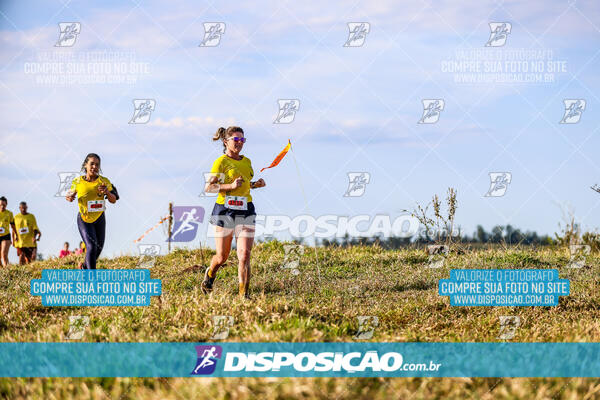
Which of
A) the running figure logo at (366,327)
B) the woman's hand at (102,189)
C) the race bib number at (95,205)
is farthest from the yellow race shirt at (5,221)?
the running figure logo at (366,327)

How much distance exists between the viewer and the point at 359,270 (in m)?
12.0

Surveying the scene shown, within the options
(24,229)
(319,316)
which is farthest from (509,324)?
(24,229)

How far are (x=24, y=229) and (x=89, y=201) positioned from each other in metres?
9.40

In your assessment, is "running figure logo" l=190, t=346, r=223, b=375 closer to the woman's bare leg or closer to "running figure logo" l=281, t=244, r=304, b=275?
the woman's bare leg

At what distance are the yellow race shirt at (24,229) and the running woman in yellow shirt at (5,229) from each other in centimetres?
16

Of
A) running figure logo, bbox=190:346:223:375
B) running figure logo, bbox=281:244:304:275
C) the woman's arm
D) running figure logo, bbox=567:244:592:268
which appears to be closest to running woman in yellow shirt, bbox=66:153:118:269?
the woman's arm

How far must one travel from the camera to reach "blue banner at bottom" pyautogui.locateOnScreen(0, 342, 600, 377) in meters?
4.82

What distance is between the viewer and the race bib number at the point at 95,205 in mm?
9828

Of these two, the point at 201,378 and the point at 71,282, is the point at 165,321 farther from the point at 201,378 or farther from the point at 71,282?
A: the point at 71,282

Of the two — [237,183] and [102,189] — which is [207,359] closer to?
[237,183]

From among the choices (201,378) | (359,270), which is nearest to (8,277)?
(359,270)

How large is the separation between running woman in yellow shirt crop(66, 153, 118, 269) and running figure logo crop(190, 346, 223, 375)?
5.23 m

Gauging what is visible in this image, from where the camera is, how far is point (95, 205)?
9.88 meters

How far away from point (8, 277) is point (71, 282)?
15.0 feet
